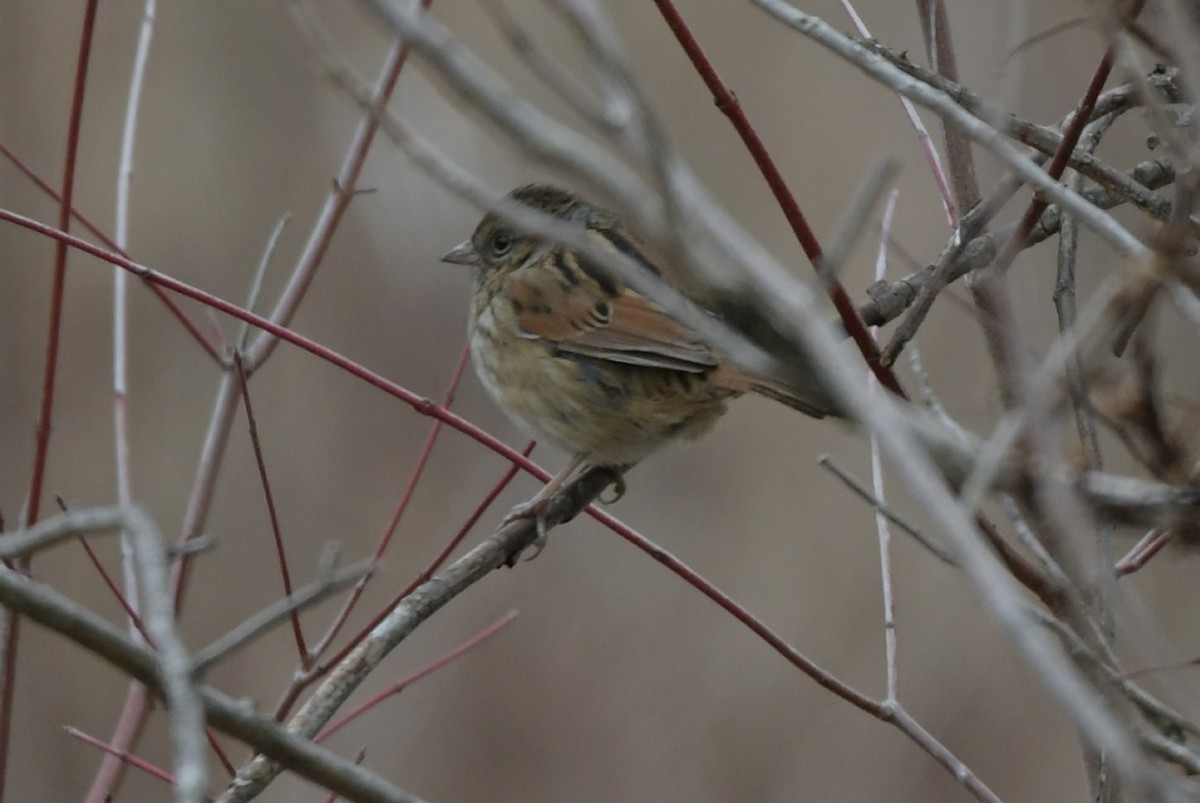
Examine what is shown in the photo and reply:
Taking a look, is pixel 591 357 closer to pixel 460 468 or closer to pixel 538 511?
pixel 538 511

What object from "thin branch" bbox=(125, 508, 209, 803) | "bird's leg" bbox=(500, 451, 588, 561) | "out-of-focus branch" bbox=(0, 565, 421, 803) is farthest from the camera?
"bird's leg" bbox=(500, 451, 588, 561)

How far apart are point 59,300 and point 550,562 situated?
4.30 metres

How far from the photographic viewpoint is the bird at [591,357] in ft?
11.4

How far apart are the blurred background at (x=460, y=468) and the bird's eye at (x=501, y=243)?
2.11 meters

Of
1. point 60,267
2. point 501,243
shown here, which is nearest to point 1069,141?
point 60,267

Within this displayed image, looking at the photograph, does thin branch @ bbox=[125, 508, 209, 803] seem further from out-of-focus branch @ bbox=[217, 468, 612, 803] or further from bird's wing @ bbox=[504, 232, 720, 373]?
bird's wing @ bbox=[504, 232, 720, 373]

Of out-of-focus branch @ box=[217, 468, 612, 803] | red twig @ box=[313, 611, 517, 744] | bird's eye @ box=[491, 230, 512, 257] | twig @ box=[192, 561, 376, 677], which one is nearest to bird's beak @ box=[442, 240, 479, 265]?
bird's eye @ box=[491, 230, 512, 257]

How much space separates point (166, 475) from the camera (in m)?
6.43

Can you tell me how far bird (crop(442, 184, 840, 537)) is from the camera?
3.48 meters

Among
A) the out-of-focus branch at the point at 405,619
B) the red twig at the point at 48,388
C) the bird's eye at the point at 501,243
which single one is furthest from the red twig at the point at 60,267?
the bird's eye at the point at 501,243

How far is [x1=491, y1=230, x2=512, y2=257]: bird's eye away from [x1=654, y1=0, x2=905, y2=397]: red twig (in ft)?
6.57

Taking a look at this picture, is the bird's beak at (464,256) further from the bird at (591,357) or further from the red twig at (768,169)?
the red twig at (768,169)

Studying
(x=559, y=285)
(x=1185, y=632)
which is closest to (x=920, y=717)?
(x=1185, y=632)

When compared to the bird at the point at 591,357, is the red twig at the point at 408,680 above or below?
below
